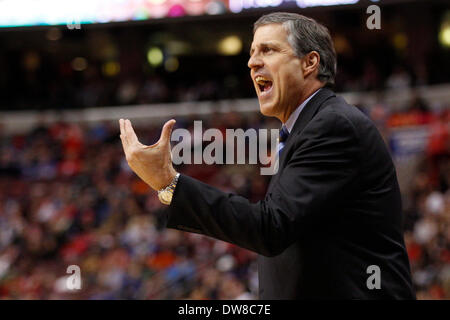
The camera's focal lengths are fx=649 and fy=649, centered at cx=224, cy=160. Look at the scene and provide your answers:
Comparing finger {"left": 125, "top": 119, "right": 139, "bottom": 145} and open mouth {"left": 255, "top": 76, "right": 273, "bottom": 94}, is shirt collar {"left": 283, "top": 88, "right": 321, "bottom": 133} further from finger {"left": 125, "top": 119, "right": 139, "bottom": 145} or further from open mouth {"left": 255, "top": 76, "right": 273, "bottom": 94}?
finger {"left": 125, "top": 119, "right": 139, "bottom": 145}

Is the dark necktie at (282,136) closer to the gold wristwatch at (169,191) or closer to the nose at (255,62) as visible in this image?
the nose at (255,62)

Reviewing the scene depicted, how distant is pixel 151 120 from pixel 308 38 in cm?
877

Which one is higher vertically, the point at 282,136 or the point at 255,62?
the point at 255,62

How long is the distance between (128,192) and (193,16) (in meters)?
2.33

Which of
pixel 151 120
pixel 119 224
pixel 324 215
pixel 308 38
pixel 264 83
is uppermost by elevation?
pixel 151 120

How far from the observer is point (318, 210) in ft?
5.28

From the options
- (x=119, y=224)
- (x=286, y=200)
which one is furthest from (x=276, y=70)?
(x=119, y=224)

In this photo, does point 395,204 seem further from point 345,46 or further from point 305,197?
point 345,46

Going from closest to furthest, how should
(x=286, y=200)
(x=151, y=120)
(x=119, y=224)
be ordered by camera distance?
(x=286, y=200) < (x=119, y=224) < (x=151, y=120)

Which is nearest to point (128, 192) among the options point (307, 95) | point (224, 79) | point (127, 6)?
point (127, 6)

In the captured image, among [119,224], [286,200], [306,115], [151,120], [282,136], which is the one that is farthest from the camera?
[151,120]

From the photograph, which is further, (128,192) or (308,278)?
(128,192)

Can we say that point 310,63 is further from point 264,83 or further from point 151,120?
point 151,120
